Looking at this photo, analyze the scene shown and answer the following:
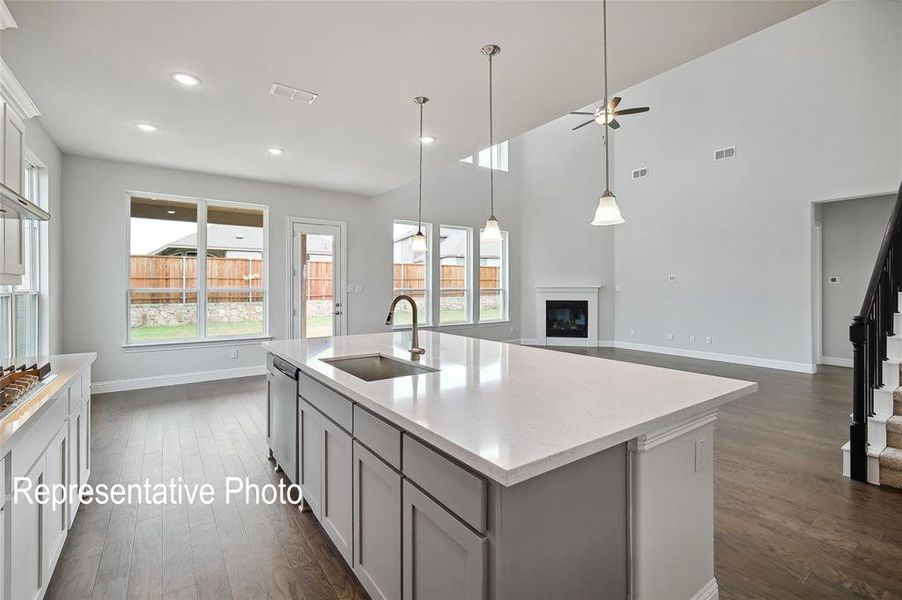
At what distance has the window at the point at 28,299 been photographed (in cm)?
299

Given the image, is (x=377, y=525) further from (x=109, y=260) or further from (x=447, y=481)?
(x=109, y=260)

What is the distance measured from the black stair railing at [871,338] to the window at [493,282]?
6.04m

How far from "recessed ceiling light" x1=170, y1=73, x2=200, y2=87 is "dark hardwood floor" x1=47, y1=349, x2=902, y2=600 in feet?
8.97

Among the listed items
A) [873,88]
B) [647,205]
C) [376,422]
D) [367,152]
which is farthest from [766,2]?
[647,205]

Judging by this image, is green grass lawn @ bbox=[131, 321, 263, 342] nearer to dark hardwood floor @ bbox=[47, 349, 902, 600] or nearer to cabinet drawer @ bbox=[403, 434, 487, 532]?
dark hardwood floor @ bbox=[47, 349, 902, 600]

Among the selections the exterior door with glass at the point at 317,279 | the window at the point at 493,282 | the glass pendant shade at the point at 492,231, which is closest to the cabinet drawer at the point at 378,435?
the glass pendant shade at the point at 492,231

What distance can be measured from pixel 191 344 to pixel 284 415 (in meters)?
3.65

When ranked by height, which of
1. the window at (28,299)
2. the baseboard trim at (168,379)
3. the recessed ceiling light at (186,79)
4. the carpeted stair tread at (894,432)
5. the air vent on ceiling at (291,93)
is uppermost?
the air vent on ceiling at (291,93)

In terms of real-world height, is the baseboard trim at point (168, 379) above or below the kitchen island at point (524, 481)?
below

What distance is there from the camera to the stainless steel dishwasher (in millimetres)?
2480

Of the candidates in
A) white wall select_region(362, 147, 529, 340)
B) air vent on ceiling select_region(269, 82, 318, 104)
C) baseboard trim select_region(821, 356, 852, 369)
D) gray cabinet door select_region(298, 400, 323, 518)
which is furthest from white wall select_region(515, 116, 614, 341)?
gray cabinet door select_region(298, 400, 323, 518)

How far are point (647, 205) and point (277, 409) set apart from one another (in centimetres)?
739

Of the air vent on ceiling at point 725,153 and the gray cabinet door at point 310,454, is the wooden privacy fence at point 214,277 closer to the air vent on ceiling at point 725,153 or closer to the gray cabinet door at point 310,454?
the gray cabinet door at point 310,454

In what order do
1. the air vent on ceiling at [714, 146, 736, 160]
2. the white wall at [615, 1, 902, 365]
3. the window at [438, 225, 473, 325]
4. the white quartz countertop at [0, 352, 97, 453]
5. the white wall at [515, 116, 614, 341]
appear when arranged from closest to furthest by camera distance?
the white quartz countertop at [0, 352, 97, 453], the white wall at [615, 1, 902, 365], the air vent on ceiling at [714, 146, 736, 160], the window at [438, 225, 473, 325], the white wall at [515, 116, 614, 341]
